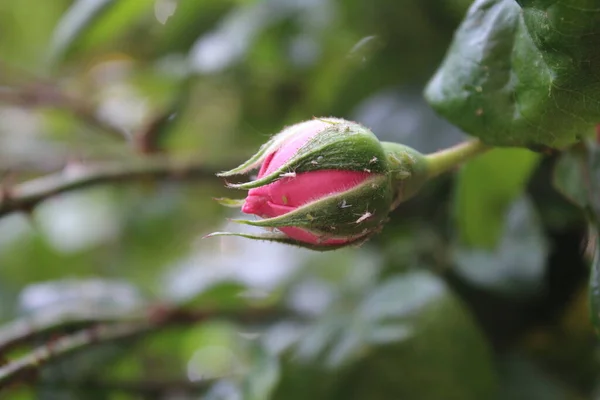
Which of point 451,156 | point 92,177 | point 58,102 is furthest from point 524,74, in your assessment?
point 58,102

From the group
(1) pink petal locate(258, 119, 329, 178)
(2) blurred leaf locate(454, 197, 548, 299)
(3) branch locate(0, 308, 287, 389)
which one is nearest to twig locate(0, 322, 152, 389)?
(3) branch locate(0, 308, 287, 389)

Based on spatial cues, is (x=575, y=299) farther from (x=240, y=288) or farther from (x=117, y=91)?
(x=117, y=91)

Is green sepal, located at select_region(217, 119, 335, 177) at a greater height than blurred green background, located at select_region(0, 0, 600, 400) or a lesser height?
greater

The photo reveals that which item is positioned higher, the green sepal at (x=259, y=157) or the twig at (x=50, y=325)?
the green sepal at (x=259, y=157)

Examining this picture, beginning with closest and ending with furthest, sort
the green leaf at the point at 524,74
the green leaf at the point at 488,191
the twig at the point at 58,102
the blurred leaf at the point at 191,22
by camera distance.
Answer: the green leaf at the point at 524,74 → the green leaf at the point at 488,191 → the blurred leaf at the point at 191,22 → the twig at the point at 58,102

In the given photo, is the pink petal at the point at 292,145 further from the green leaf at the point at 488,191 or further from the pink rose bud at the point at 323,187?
the green leaf at the point at 488,191

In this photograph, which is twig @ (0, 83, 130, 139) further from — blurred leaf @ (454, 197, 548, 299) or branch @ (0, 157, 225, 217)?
blurred leaf @ (454, 197, 548, 299)

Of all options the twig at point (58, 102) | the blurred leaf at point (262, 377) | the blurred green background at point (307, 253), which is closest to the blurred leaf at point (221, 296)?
the blurred green background at point (307, 253)
